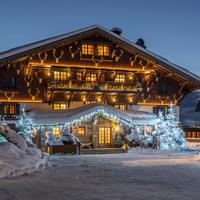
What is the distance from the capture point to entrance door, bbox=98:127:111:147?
99.9 ft

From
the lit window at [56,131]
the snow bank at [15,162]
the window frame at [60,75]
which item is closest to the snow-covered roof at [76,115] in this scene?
the lit window at [56,131]

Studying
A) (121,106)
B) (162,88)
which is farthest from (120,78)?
(162,88)

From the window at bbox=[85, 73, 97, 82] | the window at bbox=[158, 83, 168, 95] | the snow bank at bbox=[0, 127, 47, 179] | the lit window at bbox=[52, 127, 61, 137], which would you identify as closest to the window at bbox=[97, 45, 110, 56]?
the window at bbox=[85, 73, 97, 82]

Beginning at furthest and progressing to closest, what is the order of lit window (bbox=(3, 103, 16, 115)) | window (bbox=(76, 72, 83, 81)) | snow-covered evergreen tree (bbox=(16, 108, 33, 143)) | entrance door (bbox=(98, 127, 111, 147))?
window (bbox=(76, 72, 83, 81)) → lit window (bbox=(3, 103, 16, 115)) → entrance door (bbox=(98, 127, 111, 147)) → snow-covered evergreen tree (bbox=(16, 108, 33, 143))

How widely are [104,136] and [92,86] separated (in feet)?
12.7

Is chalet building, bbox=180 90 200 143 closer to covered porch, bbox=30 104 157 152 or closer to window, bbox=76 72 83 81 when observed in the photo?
covered porch, bbox=30 104 157 152

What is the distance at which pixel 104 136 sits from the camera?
3052 centimetres

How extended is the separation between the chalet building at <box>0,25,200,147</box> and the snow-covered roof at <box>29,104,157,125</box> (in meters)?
0.07

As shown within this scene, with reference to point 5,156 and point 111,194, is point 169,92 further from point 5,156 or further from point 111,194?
point 111,194

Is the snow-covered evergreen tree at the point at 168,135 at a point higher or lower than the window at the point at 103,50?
lower

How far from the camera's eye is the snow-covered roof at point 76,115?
1129 inches

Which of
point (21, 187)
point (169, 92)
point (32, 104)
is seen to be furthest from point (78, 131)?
point (21, 187)

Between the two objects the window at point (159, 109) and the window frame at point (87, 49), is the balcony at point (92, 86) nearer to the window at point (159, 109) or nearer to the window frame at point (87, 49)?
the window frame at point (87, 49)

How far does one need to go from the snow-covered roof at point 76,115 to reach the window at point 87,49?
16.4 ft
